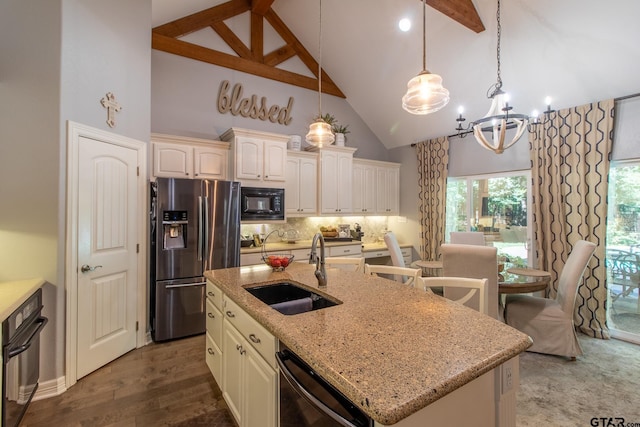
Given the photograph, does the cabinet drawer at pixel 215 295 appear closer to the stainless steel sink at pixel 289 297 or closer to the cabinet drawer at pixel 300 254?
the stainless steel sink at pixel 289 297

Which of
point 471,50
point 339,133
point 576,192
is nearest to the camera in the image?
point 576,192

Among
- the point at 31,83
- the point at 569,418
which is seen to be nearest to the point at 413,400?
the point at 569,418

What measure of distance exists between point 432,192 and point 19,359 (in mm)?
5178

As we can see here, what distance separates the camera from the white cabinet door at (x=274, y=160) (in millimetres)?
4090

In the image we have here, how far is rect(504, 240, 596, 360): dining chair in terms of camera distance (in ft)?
9.03

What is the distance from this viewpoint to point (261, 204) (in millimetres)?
4055

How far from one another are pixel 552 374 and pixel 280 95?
4878 millimetres

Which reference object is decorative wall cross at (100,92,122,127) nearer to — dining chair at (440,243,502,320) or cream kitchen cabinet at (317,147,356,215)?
cream kitchen cabinet at (317,147,356,215)

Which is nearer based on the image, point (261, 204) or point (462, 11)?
point (462, 11)

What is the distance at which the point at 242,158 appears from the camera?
3.90 metres

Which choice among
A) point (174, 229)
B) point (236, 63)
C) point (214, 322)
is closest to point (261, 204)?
point (174, 229)

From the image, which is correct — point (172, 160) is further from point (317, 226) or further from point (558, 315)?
point (558, 315)

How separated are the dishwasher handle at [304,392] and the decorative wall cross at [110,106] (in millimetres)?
2713

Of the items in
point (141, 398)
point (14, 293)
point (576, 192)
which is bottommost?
point (141, 398)
